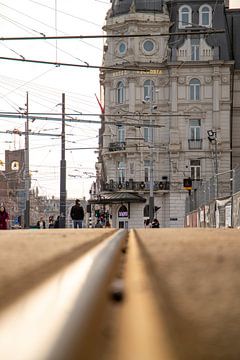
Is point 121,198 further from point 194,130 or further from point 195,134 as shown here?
point 194,130

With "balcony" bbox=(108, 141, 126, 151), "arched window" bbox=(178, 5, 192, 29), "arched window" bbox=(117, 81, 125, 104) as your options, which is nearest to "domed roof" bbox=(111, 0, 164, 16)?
"arched window" bbox=(178, 5, 192, 29)

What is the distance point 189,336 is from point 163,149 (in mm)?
62094

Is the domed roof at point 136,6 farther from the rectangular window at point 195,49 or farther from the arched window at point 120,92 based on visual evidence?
the arched window at point 120,92

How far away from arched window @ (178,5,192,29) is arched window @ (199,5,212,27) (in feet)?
3.04

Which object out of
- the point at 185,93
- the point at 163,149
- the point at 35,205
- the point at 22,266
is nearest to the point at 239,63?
the point at 185,93

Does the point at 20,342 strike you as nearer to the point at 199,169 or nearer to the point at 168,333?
the point at 168,333

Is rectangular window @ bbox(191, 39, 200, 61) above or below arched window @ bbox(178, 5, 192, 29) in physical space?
below

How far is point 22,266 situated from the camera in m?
1.55

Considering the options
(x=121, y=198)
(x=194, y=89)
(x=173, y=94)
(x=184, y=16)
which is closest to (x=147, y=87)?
(x=173, y=94)

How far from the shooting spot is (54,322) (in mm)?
781

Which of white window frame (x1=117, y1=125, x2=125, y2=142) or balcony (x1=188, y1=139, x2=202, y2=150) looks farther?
white window frame (x1=117, y1=125, x2=125, y2=142)

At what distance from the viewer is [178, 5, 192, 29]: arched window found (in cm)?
6222

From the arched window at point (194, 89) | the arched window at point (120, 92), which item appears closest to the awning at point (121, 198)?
the arched window at point (120, 92)

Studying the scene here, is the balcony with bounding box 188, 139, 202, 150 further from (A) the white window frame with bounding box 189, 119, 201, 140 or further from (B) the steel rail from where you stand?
(B) the steel rail
